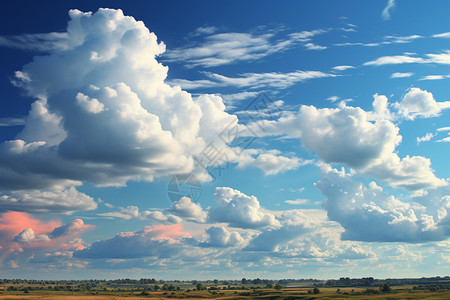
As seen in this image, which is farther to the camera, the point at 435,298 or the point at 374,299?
the point at 374,299

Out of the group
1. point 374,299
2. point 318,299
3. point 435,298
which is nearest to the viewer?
point 435,298

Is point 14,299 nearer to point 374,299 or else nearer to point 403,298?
point 374,299

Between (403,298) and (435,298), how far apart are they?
55.7 ft

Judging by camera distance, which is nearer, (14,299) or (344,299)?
(344,299)

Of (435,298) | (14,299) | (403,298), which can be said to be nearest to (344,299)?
(403,298)

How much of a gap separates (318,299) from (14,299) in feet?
→ 498

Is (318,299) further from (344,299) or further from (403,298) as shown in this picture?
(403,298)

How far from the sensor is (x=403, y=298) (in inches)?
6905

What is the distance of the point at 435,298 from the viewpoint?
161 meters

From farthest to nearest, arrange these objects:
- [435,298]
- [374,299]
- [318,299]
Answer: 1. [318,299]
2. [374,299]
3. [435,298]

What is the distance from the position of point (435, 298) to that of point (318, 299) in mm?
51030

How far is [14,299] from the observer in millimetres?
195625

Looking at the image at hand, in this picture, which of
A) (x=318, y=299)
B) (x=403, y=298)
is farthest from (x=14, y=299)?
(x=403, y=298)

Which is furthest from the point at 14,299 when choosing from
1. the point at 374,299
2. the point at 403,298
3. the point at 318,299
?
the point at 403,298
